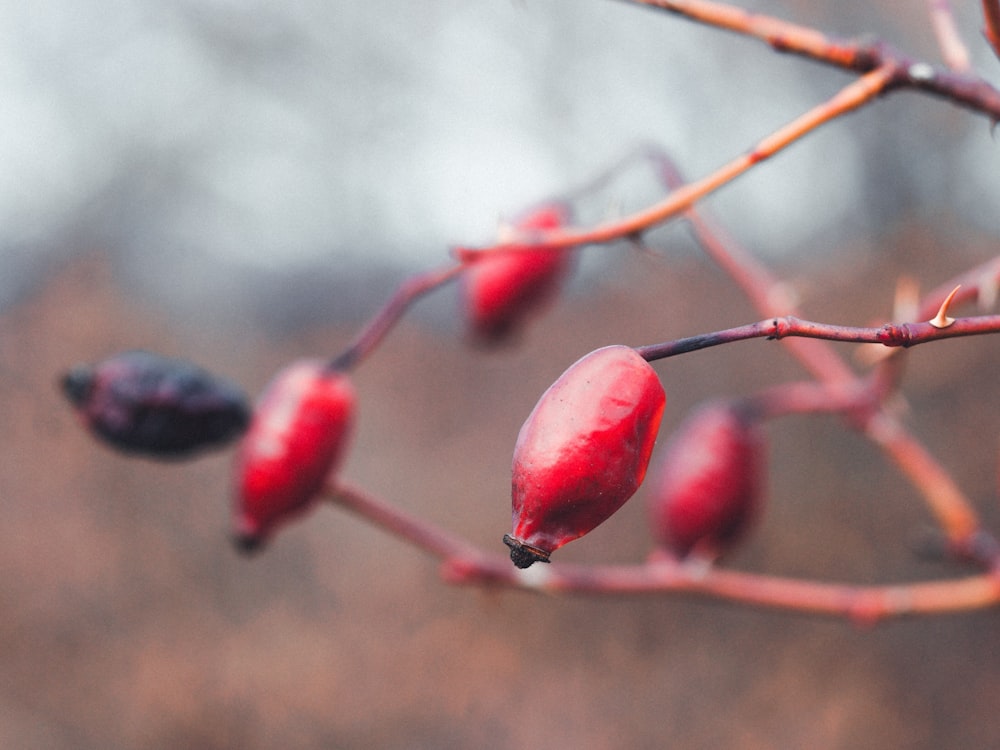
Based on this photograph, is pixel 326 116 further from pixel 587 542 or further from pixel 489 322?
pixel 489 322

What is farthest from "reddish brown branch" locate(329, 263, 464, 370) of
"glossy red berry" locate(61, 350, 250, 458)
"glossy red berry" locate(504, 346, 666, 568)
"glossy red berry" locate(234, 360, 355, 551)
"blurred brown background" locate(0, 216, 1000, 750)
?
"blurred brown background" locate(0, 216, 1000, 750)

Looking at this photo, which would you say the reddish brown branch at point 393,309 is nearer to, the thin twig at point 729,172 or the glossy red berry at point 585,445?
the thin twig at point 729,172

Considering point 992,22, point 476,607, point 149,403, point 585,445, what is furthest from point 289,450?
point 476,607

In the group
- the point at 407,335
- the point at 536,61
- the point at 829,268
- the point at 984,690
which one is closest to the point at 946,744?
the point at 984,690

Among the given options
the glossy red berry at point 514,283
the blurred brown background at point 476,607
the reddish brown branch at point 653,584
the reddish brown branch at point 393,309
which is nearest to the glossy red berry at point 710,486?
the reddish brown branch at point 653,584

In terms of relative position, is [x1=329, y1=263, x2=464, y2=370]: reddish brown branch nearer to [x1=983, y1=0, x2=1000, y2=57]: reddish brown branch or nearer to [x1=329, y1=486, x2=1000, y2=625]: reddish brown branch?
[x1=329, y1=486, x2=1000, y2=625]: reddish brown branch

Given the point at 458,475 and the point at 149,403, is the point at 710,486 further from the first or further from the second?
the point at 458,475
